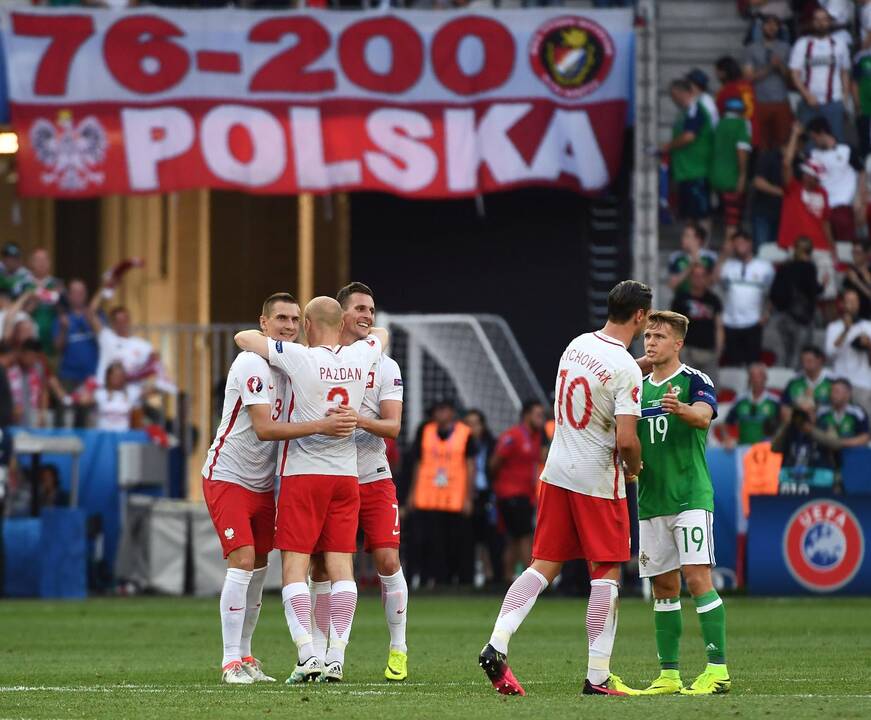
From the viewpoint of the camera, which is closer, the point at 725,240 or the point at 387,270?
the point at 725,240

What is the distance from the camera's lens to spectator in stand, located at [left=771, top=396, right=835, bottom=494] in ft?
66.3

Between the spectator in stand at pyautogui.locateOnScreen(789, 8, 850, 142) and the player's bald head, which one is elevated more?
the spectator in stand at pyautogui.locateOnScreen(789, 8, 850, 142)

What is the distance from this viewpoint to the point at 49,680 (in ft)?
36.8

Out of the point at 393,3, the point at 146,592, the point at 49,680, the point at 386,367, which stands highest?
the point at 393,3

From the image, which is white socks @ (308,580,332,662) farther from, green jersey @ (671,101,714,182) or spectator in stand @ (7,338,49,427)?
green jersey @ (671,101,714,182)

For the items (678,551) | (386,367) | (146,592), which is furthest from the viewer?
(146,592)

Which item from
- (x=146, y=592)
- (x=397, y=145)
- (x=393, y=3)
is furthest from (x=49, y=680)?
(x=393, y=3)

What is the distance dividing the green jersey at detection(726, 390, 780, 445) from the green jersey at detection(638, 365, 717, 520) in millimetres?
11598

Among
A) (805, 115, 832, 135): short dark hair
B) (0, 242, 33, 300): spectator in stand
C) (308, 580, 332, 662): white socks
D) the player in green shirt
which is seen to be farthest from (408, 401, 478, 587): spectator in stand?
the player in green shirt

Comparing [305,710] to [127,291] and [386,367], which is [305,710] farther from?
[127,291]

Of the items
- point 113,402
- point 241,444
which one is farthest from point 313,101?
point 241,444

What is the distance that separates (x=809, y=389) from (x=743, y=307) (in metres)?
1.67

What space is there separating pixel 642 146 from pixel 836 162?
238 centimetres

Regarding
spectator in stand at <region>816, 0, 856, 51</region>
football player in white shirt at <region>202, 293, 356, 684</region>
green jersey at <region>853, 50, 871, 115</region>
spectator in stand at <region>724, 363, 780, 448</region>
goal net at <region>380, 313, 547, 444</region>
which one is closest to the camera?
football player in white shirt at <region>202, 293, 356, 684</region>
